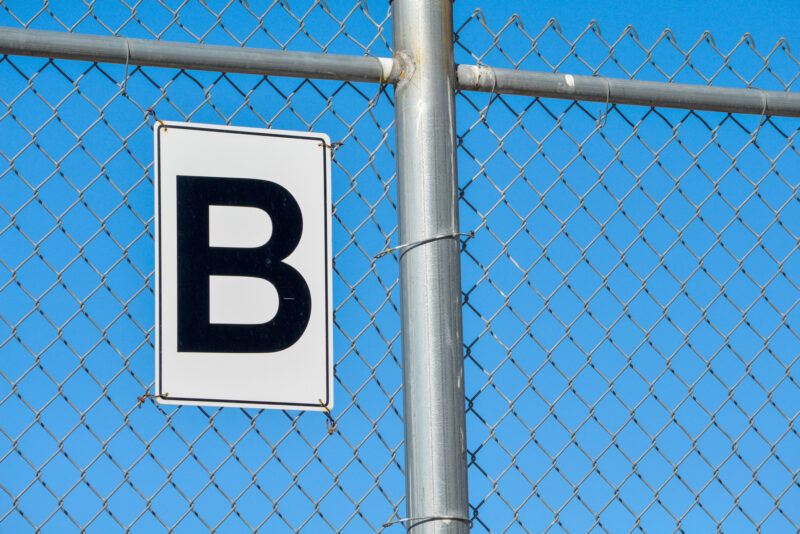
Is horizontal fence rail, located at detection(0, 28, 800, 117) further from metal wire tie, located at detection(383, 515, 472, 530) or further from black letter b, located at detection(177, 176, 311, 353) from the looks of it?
metal wire tie, located at detection(383, 515, 472, 530)

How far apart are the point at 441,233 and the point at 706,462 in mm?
1018

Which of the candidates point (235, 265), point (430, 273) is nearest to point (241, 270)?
point (235, 265)

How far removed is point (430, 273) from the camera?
2457mm

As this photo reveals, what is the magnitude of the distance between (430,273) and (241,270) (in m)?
0.42

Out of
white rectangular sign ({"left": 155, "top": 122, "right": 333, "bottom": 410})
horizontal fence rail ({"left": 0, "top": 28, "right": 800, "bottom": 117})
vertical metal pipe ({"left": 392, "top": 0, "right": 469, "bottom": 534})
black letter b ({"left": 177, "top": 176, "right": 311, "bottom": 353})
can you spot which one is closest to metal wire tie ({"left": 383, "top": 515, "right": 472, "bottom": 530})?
vertical metal pipe ({"left": 392, "top": 0, "right": 469, "bottom": 534})

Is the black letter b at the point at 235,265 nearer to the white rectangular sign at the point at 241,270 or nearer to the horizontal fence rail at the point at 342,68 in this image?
the white rectangular sign at the point at 241,270

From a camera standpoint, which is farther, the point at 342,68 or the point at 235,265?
the point at 342,68

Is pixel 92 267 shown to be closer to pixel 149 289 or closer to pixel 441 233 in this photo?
pixel 149 289

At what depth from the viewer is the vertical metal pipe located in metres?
2.39

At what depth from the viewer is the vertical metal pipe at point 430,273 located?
239 cm

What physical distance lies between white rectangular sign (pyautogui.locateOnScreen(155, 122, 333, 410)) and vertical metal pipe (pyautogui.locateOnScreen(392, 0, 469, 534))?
0.19m

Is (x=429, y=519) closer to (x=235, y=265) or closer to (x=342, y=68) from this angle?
(x=235, y=265)

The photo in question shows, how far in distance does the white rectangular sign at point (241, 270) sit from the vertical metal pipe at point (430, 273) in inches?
7.6

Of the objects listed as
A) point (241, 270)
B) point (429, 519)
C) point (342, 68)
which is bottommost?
point (429, 519)
